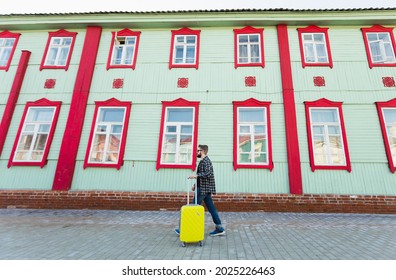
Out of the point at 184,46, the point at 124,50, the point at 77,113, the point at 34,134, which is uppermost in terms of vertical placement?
the point at 184,46

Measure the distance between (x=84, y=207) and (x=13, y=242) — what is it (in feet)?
10.8

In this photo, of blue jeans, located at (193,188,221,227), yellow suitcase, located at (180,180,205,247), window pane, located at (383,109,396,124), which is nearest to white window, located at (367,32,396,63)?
window pane, located at (383,109,396,124)

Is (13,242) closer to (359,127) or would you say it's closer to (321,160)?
(321,160)

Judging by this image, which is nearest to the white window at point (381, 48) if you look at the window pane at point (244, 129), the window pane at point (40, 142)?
the window pane at point (244, 129)

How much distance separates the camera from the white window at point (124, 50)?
9492mm

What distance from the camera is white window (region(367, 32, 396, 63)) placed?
28.9 ft

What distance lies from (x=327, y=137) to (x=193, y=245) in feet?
22.2

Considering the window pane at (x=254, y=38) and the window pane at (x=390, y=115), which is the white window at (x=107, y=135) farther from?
the window pane at (x=390, y=115)

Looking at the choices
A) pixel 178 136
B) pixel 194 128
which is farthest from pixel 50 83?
pixel 194 128

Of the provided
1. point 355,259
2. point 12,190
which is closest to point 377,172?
point 355,259

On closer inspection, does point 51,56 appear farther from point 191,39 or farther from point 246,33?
point 246,33

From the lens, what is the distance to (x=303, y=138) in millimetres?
7957

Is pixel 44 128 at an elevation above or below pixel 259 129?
below

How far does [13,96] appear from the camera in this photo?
29.2 feet
